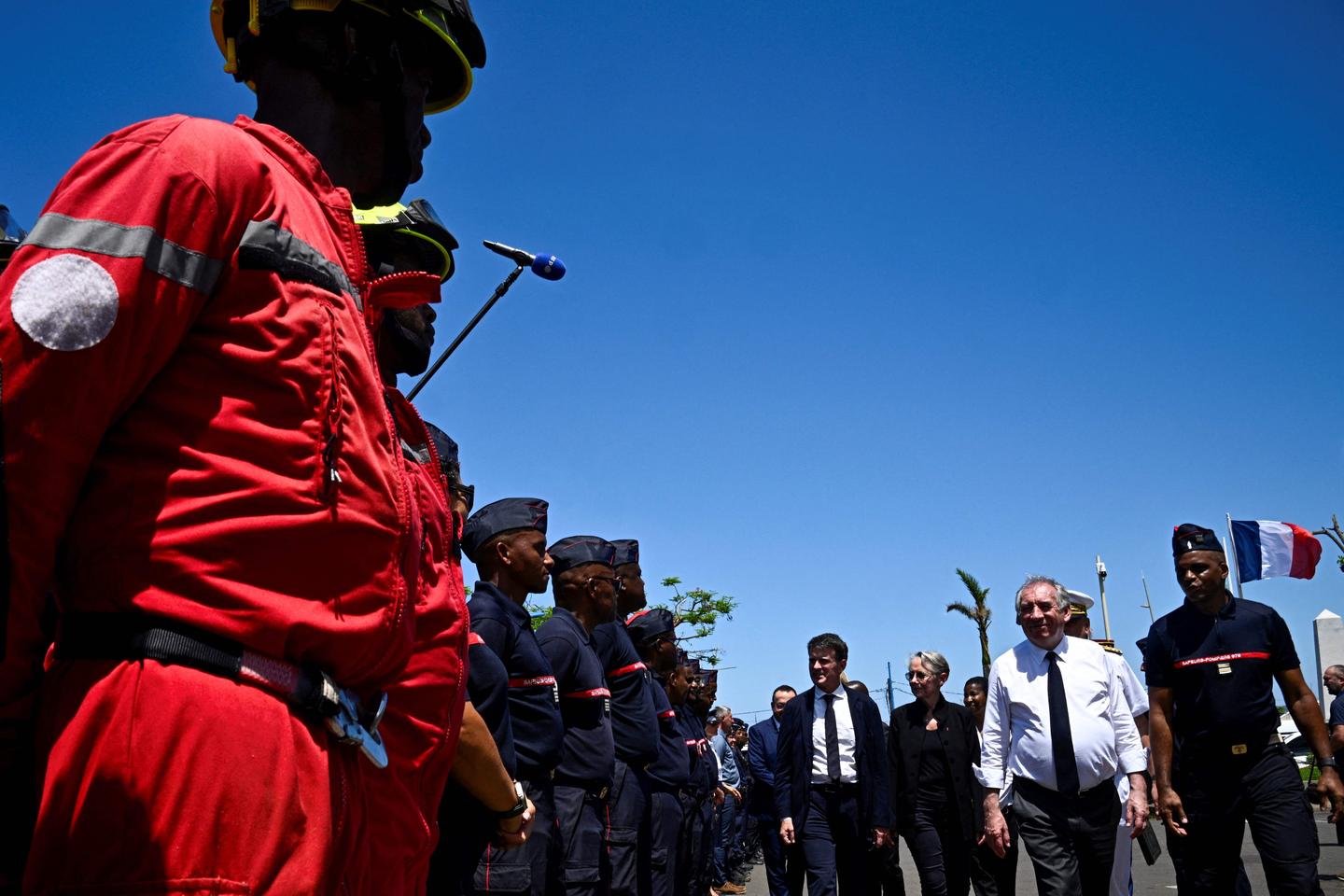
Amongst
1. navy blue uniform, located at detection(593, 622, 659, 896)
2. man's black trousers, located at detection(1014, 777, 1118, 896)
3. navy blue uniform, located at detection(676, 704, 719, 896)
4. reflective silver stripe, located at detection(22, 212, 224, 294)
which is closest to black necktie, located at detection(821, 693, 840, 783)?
navy blue uniform, located at detection(676, 704, 719, 896)

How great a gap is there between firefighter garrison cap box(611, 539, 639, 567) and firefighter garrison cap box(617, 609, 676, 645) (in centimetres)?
139

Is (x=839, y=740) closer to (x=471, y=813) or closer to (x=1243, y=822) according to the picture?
(x=1243, y=822)

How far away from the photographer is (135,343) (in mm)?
1558

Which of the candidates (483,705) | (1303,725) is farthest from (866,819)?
(483,705)

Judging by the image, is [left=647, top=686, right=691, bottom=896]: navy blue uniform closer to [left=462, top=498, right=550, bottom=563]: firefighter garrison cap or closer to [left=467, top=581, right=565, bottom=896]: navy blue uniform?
[left=462, top=498, right=550, bottom=563]: firefighter garrison cap

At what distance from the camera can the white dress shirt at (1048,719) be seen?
7594 mm

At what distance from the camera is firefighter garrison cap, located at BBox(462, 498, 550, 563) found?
6879mm

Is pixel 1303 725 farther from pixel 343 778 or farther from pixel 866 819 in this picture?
pixel 343 778

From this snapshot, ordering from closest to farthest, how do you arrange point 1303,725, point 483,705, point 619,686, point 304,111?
1. point 304,111
2. point 483,705
3. point 1303,725
4. point 619,686

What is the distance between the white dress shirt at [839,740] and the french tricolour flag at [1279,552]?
10490 millimetres

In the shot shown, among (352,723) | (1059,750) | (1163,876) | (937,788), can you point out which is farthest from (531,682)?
(1163,876)

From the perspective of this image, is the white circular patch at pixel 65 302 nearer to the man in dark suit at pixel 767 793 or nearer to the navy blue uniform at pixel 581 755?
the navy blue uniform at pixel 581 755

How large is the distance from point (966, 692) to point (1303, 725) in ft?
20.6

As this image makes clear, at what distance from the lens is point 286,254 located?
1.75m
